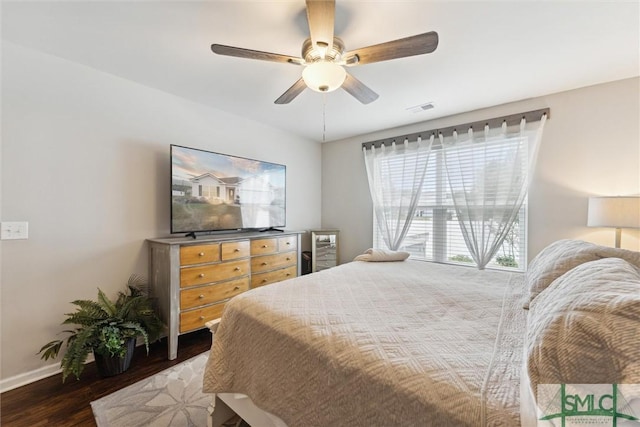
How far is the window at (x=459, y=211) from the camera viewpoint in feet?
9.18

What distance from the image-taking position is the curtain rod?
2639mm

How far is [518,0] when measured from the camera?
1.46 meters

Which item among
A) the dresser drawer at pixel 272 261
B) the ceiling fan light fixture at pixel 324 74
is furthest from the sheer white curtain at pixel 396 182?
the ceiling fan light fixture at pixel 324 74

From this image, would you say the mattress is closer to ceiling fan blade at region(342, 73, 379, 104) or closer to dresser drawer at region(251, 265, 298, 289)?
dresser drawer at region(251, 265, 298, 289)

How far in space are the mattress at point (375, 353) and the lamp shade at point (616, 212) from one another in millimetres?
1045

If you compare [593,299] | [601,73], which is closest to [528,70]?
[601,73]

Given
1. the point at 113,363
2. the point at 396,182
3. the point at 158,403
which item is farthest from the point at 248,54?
the point at 396,182

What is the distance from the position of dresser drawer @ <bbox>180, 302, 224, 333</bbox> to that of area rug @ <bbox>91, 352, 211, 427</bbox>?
1.20 feet

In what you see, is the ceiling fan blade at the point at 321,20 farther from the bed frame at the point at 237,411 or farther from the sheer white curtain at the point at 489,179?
the sheer white curtain at the point at 489,179

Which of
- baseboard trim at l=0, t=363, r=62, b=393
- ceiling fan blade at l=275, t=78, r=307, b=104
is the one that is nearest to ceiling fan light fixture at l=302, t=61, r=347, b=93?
ceiling fan blade at l=275, t=78, r=307, b=104

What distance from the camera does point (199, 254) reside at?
2.38 meters

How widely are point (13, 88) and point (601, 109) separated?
15.8ft

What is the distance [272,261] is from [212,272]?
77cm

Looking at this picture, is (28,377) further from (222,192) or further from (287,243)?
(287,243)
